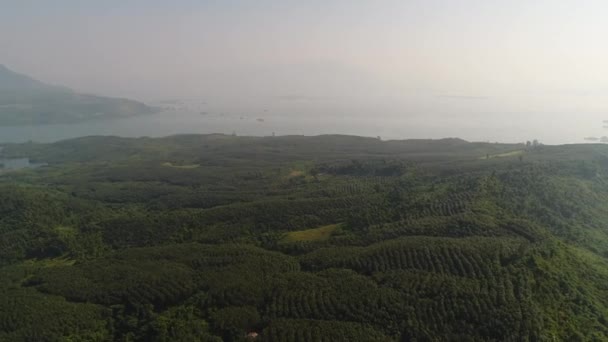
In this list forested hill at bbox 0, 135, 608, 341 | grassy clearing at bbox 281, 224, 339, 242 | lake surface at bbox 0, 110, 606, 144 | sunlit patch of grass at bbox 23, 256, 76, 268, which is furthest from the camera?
lake surface at bbox 0, 110, 606, 144

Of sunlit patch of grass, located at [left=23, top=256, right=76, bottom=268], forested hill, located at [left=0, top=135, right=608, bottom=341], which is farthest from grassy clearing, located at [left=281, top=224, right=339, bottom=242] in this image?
sunlit patch of grass, located at [left=23, top=256, right=76, bottom=268]

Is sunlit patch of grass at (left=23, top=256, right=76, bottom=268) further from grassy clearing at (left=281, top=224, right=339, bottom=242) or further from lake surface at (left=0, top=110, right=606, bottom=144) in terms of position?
lake surface at (left=0, top=110, right=606, bottom=144)

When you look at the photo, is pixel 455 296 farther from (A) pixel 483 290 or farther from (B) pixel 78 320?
(B) pixel 78 320

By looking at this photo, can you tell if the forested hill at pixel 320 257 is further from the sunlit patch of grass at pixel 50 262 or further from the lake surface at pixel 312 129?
the lake surface at pixel 312 129

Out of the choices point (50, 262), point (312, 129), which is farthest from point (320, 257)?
point (312, 129)

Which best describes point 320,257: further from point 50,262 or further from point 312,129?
point 312,129

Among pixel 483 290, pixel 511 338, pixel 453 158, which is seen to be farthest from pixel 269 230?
pixel 453 158

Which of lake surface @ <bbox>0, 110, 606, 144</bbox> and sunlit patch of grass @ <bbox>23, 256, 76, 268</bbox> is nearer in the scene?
sunlit patch of grass @ <bbox>23, 256, 76, 268</bbox>
